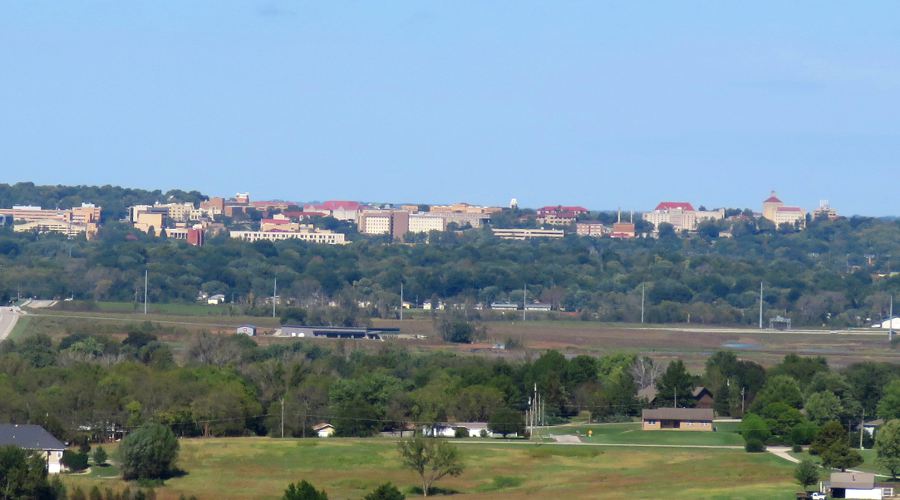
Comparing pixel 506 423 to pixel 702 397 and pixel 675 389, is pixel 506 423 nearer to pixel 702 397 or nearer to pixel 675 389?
pixel 675 389

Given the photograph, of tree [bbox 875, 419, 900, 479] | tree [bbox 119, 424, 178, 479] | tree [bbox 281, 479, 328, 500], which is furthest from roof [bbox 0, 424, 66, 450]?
tree [bbox 875, 419, 900, 479]

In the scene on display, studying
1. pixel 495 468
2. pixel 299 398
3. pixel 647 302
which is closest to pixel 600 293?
pixel 647 302

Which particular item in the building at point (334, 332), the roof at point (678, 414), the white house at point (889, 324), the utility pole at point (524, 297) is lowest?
the roof at point (678, 414)

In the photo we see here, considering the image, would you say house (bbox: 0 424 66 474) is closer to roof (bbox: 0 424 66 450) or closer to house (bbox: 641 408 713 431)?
roof (bbox: 0 424 66 450)

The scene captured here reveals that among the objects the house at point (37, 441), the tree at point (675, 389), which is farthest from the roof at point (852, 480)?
the tree at point (675, 389)

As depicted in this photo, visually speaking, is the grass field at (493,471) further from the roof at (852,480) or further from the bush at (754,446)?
the roof at (852,480)

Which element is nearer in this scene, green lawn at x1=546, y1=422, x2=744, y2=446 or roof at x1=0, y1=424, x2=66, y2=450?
roof at x1=0, y1=424, x2=66, y2=450

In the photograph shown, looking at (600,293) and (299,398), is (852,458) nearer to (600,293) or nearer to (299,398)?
(299,398)
